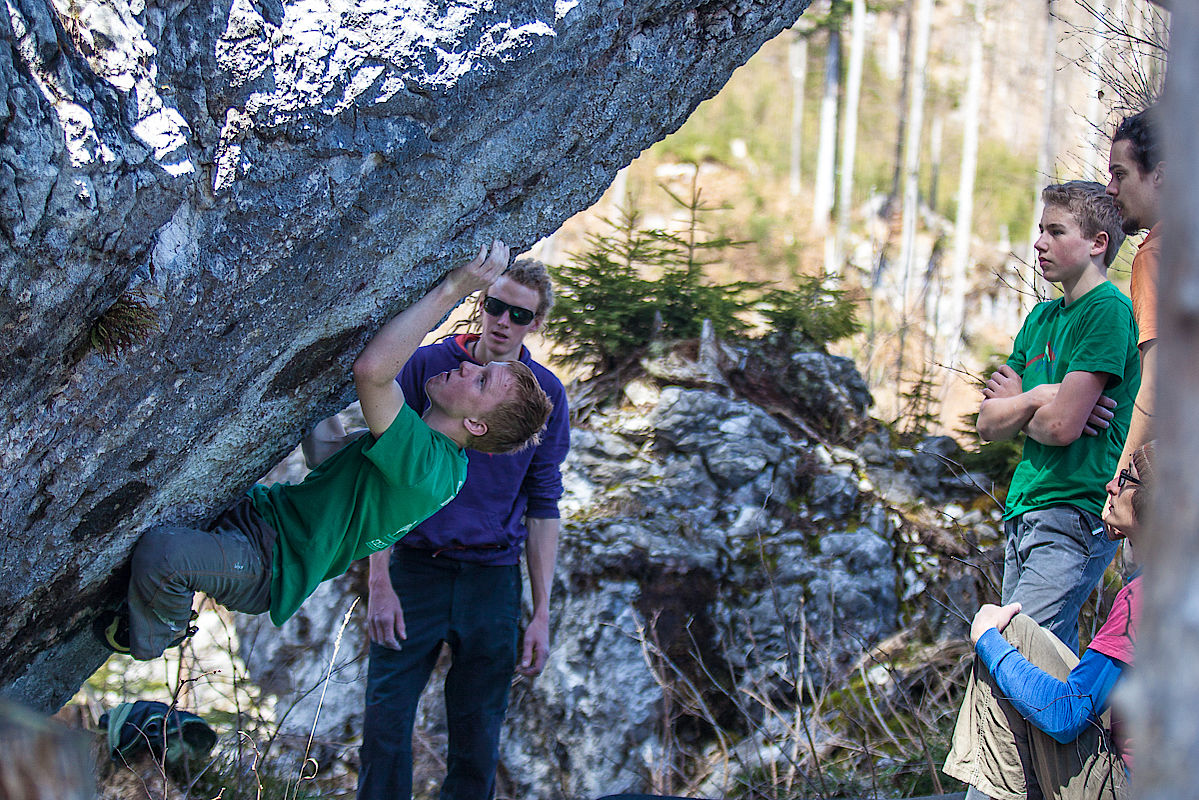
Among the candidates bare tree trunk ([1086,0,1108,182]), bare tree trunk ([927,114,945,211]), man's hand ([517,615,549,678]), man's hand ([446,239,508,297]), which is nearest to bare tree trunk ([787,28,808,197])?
bare tree trunk ([927,114,945,211])

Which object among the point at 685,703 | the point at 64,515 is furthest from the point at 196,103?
the point at 685,703

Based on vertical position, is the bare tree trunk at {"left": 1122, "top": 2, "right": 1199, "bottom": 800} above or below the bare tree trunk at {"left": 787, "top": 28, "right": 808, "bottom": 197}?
above

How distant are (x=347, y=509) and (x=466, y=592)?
0.80m

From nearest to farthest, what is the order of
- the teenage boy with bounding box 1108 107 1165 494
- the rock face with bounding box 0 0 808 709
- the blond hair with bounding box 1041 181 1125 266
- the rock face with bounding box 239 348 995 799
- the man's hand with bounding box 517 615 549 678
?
the rock face with bounding box 0 0 808 709, the teenage boy with bounding box 1108 107 1165 494, the blond hair with bounding box 1041 181 1125 266, the man's hand with bounding box 517 615 549 678, the rock face with bounding box 239 348 995 799

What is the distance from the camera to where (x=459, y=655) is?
3.49 m

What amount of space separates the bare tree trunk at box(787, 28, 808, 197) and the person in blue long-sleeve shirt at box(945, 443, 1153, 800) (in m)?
24.3

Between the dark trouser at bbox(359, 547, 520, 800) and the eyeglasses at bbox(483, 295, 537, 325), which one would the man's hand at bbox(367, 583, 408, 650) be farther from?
the eyeglasses at bbox(483, 295, 537, 325)

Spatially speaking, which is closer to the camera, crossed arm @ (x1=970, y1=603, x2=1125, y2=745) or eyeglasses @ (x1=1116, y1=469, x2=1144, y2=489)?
crossed arm @ (x1=970, y1=603, x2=1125, y2=745)

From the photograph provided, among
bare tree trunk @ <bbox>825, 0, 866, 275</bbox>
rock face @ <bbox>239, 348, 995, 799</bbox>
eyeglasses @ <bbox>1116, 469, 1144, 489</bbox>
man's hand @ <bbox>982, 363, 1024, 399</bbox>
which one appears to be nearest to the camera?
eyeglasses @ <bbox>1116, 469, 1144, 489</bbox>

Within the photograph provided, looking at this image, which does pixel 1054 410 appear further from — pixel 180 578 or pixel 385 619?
pixel 180 578

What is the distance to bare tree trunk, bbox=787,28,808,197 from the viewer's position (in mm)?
26172

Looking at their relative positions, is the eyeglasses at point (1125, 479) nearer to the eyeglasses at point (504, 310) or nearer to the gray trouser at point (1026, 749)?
the gray trouser at point (1026, 749)

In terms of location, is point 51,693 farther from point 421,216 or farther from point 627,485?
point 627,485

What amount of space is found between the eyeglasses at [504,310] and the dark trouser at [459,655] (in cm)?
94
